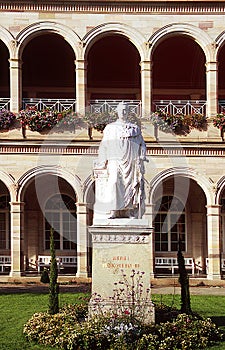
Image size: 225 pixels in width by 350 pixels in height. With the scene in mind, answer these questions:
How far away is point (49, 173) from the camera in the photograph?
2277cm

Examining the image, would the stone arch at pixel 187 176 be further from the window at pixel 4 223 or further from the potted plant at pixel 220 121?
the window at pixel 4 223

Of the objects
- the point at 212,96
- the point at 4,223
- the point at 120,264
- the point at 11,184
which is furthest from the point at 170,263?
the point at 120,264

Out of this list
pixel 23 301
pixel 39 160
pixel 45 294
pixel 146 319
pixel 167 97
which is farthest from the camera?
pixel 167 97

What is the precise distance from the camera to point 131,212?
12.4 m

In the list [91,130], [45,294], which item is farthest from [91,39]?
[45,294]

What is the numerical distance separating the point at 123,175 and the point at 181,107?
1318 centimetres

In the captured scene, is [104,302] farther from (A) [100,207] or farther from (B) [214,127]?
(B) [214,127]

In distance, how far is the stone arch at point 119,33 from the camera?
76.3 feet

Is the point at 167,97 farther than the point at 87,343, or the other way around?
the point at 167,97

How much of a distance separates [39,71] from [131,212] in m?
15.5

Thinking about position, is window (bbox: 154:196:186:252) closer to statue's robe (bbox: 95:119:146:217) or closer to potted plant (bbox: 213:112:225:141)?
potted plant (bbox: 213:112:225:141)

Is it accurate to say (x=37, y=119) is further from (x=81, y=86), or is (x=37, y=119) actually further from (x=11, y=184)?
(x=11, y=184)

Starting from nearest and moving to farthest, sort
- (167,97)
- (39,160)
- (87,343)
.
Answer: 1. (87,343)
2. (39,160)
3. (167,97)

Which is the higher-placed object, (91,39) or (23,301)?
(91,39)
